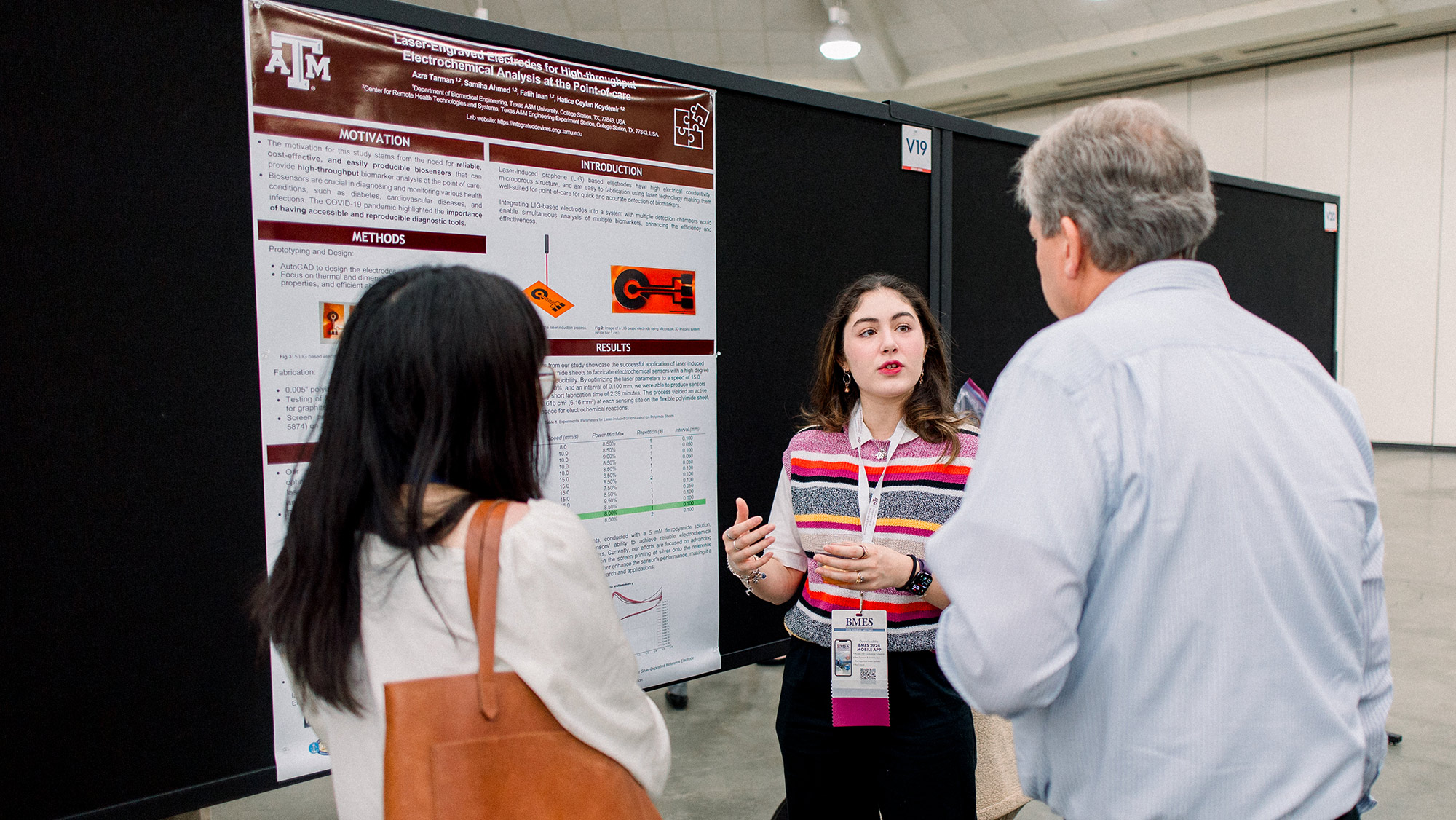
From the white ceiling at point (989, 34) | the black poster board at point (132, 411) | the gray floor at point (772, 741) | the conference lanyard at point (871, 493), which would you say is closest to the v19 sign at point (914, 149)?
the conference lanyard at point (871, 493)

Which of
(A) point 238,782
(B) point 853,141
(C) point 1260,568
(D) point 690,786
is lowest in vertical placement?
(D) point 690,786

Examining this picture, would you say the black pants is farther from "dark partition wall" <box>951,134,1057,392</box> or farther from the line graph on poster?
"dark partition wall" <box>951,134,1057,392</box>

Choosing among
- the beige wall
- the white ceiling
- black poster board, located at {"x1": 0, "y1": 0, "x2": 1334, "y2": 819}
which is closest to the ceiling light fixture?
the white ceiling

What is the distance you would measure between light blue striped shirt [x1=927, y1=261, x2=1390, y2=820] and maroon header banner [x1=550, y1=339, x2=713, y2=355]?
979mm

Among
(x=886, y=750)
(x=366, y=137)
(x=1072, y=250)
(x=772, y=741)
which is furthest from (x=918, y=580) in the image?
(x=772, y=741)

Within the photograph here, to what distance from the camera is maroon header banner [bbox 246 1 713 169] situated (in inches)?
56.4

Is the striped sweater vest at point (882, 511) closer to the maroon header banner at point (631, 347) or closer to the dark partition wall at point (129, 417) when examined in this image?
the maroon header banner at point (631, 347)

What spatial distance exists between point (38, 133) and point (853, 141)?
1661 mm

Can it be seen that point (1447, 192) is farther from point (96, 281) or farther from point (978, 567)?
point (96, 281)

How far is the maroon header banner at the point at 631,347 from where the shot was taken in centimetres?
172

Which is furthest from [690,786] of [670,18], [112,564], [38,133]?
[670,18]

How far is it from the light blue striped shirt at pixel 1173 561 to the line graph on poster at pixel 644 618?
3.33 ft

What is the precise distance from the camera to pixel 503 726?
862mm

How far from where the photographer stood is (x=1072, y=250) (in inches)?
40.6
